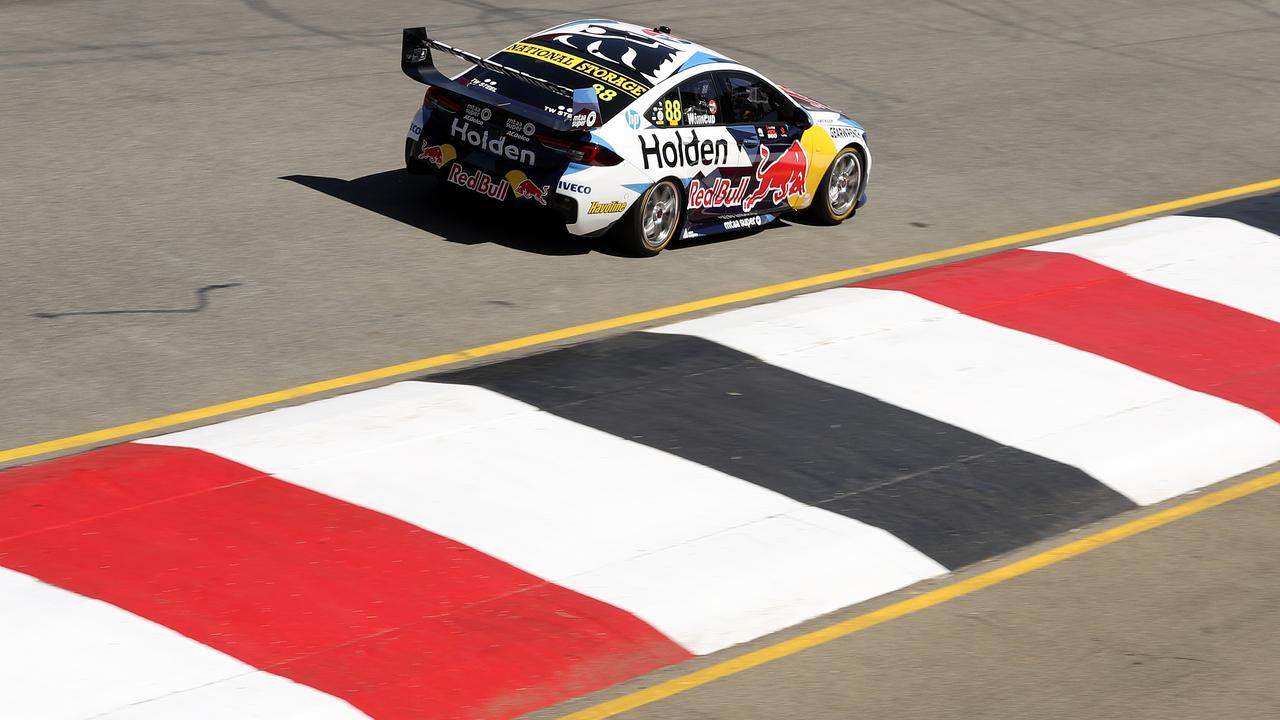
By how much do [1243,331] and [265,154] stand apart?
8.13 metres

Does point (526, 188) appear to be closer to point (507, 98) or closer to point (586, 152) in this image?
point (586, 152)

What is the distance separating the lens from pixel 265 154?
1422cm

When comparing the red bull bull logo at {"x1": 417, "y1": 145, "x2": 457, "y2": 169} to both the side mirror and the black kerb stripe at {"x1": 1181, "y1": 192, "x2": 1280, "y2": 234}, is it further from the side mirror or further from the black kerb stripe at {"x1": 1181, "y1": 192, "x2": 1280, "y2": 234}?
the black kerb stripe at {"x1": 1181, "y1": 192, "x2": 1280, "y2": 234}

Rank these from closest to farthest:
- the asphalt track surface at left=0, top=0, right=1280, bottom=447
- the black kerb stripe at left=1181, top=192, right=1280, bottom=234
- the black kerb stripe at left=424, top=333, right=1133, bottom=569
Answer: the black kerb stripe at left=424, top=333, right=1133, bottom=569 < the asphalt track surface at left=0, top=0, right=1280, bottom=447 < the black kerb stripe at left=1181, top=192, right=1280, bottom=234

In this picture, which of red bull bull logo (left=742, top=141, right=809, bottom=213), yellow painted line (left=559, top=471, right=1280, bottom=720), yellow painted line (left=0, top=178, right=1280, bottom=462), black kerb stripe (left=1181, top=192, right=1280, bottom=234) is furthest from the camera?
black kerb stripe (left=1181, top=192, right=1280, bottom=234)

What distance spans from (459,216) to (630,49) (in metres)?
1.91

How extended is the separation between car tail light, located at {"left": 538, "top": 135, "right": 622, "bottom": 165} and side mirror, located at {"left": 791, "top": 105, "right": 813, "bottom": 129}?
211cm

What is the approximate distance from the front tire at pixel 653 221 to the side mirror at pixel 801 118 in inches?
59.3

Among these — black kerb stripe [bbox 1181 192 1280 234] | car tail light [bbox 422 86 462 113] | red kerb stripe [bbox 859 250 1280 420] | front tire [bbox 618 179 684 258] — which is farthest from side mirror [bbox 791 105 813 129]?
black kerb stripe [bbox 1181 192 1280 234]

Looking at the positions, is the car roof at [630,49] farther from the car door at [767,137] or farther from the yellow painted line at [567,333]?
the yellow painted line at [567,333]

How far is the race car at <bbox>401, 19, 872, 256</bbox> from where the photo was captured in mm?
11969

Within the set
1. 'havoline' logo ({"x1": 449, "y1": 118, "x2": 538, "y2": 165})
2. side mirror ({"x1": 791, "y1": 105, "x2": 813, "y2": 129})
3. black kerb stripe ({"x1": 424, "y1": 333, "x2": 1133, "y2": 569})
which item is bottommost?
black kerb stripe ({"x1": 424, "y1": 333, "x2": 1133, "y2": 569})

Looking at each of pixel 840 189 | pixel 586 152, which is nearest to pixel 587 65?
pixel 586 152

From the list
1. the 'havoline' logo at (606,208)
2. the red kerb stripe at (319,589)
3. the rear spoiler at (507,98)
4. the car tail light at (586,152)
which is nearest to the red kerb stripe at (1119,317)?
the 'havoline' logo at (606,208)
